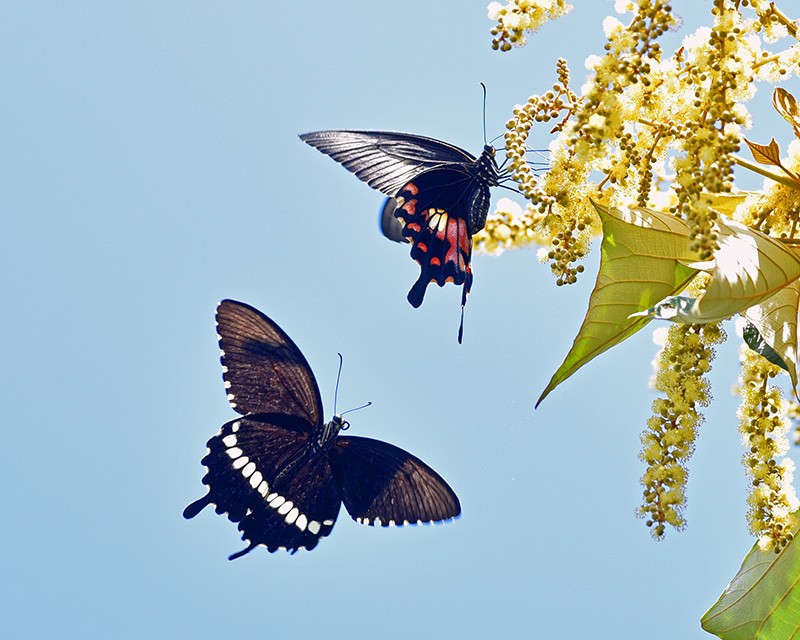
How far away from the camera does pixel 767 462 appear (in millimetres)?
1368

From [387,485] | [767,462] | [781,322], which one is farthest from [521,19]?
[387,485]

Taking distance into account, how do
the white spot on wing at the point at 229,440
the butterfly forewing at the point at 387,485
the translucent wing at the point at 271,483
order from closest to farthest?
the butterfly forewing at the point at 387,485 → the translucent wing at the point at 271,483 → the white spot on wing at the point at 229,440

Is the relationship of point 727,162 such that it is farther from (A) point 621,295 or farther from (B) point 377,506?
(B) point 377,506

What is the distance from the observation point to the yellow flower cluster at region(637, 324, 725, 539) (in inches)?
53.9

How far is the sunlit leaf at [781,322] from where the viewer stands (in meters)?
1.25

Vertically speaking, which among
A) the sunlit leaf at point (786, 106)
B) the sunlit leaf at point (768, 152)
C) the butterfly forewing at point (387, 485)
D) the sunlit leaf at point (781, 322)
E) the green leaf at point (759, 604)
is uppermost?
the butterfly forewing at point (387, 485)

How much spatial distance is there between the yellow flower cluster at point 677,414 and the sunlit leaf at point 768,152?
267 mm

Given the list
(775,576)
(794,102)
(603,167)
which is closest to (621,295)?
(603,167)

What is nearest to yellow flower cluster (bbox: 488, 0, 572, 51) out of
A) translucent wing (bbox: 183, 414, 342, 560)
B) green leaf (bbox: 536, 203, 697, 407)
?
green leaf (bbox: 536, 203, 697, 407)

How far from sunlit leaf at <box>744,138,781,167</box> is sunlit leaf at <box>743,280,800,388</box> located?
0.19 metres

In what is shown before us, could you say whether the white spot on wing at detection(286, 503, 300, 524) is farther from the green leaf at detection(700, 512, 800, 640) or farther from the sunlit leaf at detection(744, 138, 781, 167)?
the sunlit leaf at detection(744, 138, 781, 167)

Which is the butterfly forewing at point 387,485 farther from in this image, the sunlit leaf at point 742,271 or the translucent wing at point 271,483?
the sunlit leaf at point 742,271

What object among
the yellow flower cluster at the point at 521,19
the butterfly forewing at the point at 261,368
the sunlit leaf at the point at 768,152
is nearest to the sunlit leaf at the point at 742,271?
the sunlit leaf at the point at 768,152

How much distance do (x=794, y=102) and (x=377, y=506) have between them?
1.70 metres
